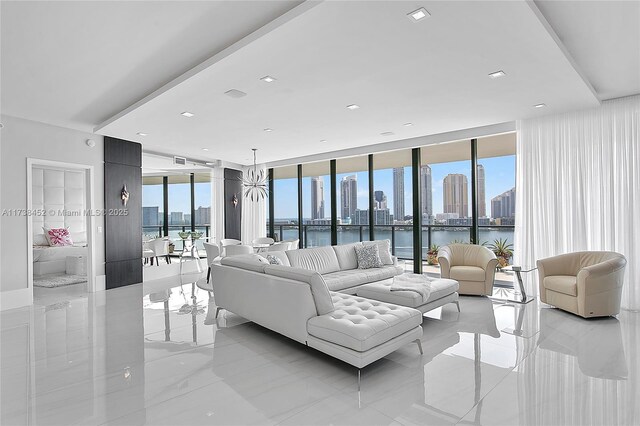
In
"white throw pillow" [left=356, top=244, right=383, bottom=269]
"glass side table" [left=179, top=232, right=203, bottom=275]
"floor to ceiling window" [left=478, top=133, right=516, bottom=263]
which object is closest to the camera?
"white throw pillow" [left=356, top=244, right=383, bottom=269]

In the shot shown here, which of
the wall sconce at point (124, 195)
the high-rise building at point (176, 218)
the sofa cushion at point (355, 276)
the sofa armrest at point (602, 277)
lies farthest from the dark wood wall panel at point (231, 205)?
the sofa armrest at point (602, 277)

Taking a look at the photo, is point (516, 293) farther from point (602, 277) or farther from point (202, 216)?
point (202, 216)

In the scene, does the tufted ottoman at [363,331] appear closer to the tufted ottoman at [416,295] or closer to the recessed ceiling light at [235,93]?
the tufted ottoman at [416,295]

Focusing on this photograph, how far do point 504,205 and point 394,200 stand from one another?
2.24 meters

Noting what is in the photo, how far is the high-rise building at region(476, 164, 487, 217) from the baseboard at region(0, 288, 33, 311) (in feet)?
25.8

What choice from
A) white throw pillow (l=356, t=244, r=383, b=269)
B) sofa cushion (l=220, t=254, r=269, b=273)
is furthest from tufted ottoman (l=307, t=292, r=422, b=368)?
white throw pillow (l=356, t=244, r=383, b=269)

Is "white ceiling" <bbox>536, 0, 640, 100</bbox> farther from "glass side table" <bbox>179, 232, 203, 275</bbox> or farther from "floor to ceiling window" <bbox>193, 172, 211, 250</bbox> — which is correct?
"floor to ceiling window" <bbox>193, 172, 211, 250</bbox>

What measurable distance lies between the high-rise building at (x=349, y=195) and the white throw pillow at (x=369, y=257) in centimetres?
260

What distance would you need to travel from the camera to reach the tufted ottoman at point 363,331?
2.79 metres

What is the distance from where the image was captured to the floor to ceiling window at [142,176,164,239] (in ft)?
31.3

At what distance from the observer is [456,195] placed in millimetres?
7094

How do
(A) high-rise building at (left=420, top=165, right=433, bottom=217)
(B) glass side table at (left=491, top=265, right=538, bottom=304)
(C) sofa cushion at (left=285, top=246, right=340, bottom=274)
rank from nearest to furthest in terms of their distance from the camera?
(B) glass side table at (left=491, top=265, right=538, bottom=304) < (C) sofa cushion at (left=285, top=246, right=340, bottom=274) < (A) high-rise building at (left=420, top=165, right=433, bottom=217)

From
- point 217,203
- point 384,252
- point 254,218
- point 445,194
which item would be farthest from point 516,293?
point 217,203

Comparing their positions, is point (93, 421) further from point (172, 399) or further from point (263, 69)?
point (263, 69)
